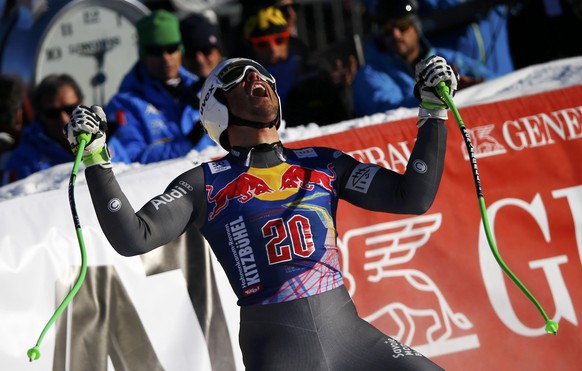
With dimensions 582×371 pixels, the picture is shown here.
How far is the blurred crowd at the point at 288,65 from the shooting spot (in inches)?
271

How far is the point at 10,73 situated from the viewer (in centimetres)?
914

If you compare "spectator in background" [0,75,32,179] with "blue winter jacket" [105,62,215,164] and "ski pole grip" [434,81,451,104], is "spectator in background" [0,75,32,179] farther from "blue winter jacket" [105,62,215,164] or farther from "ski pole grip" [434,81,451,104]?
"ski pole grip" [434,81,451,104]

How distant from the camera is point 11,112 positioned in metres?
8.16

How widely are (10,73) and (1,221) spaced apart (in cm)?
386

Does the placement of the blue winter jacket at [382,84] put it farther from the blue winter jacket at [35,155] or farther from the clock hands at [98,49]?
the clock hands at [98,49]

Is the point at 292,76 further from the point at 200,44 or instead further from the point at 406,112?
the point at 406,112

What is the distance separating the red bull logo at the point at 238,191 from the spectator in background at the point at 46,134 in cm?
240

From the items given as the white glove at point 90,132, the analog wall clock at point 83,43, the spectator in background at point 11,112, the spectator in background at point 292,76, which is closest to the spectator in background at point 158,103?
the spectator in background at point 292,76

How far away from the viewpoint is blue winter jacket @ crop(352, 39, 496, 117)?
23.3 feet

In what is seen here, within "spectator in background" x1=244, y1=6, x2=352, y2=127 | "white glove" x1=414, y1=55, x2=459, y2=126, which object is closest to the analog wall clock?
"spectator in background" x1=244, y1=6, x2=352, y2=127

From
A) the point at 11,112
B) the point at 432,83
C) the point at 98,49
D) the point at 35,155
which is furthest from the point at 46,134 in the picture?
the point at 432,83

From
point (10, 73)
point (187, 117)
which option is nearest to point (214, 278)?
point (187, 117)

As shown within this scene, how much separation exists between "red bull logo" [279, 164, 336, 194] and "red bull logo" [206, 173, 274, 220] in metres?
0.08

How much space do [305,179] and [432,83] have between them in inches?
25.8
